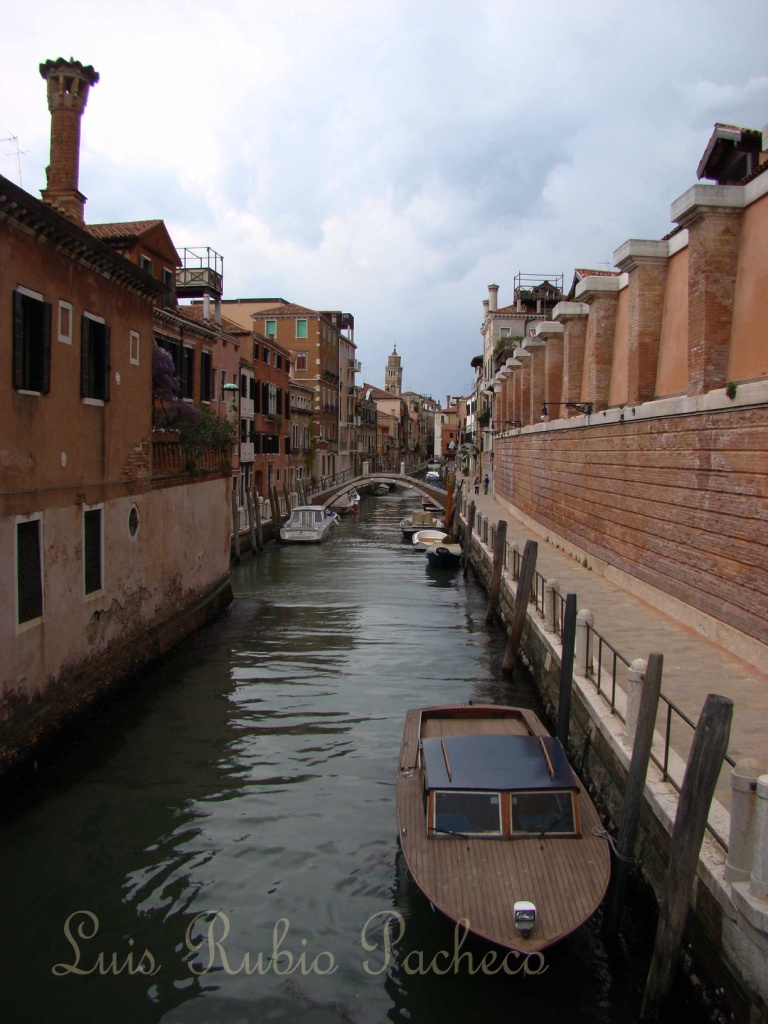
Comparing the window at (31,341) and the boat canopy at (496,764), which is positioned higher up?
the window at (31,341)

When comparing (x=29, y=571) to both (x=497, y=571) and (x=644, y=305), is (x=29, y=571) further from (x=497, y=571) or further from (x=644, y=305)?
(x=644, y=305)

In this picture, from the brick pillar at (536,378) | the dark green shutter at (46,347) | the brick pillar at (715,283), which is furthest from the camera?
the brick pillar at (536,378)

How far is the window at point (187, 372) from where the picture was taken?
21344 mm

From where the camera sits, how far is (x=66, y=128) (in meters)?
14.1

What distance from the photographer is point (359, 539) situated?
114 feet

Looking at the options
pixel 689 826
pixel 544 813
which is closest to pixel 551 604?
pixel 544 813

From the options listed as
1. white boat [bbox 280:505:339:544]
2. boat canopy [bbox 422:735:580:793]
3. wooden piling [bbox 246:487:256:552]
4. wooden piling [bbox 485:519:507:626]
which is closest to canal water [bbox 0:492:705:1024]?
boat canopy [bbox 422:735:580:793]

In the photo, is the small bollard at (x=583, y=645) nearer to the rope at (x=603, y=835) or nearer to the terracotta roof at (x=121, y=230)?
the rope at (x=603, y=835)

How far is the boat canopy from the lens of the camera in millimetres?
6293

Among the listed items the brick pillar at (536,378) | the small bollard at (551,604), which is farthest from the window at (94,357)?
the brick pillar at (536,378)

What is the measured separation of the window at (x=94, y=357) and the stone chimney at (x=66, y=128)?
3973 millimetres

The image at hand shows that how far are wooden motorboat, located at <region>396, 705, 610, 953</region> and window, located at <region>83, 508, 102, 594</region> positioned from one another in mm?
5578

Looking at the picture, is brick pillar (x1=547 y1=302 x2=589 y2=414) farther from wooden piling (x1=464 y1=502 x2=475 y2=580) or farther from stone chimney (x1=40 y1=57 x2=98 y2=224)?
stone chimney (x1=40 y1=57 x2=98 y2=224)

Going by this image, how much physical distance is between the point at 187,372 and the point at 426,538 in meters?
13.3
